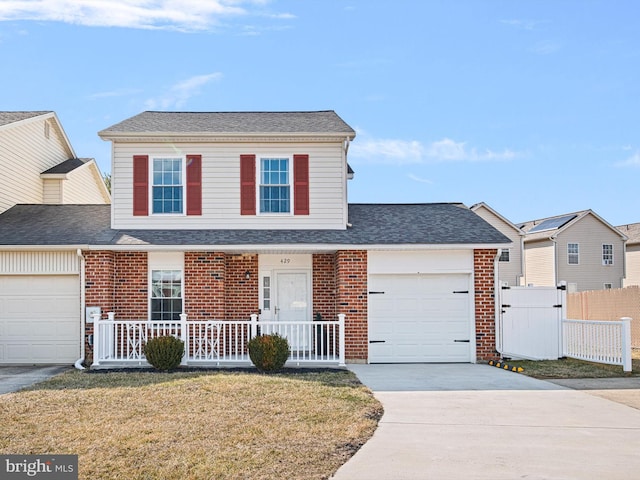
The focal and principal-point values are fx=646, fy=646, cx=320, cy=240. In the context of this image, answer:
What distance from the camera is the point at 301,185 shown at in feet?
50.1

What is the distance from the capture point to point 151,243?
1424 cm

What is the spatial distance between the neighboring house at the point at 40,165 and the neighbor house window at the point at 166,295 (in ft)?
18.1

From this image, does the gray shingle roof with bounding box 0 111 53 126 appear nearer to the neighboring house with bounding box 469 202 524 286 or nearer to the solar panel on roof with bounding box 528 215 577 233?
the neighboring house with bounding box 469 202 524 286

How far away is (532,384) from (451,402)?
2.54m

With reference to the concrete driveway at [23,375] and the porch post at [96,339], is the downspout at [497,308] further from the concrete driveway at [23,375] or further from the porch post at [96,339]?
the concrete driveway at [23,375]

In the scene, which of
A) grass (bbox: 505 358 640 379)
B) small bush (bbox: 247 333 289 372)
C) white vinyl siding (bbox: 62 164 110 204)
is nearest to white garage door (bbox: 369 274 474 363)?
grass (bbox: 505 358 640 379)

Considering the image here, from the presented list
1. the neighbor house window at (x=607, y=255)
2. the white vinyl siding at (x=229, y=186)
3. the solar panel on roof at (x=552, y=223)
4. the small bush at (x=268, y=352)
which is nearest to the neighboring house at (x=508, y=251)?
the solar panel on roof at (x=552, y=223)

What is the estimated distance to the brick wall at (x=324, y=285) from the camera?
1547 centimetres

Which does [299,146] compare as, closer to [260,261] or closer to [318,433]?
[260,261]

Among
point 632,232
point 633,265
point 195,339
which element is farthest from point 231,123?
point 632,232

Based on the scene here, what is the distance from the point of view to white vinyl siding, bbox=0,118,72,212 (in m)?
17.4

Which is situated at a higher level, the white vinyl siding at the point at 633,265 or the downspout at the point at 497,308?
the white vinyl siding at the point at 633,265

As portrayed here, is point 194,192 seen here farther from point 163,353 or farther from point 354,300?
point 354,300

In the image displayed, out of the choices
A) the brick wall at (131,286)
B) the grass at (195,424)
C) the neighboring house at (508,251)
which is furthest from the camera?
the neighboring house at (508,251)
